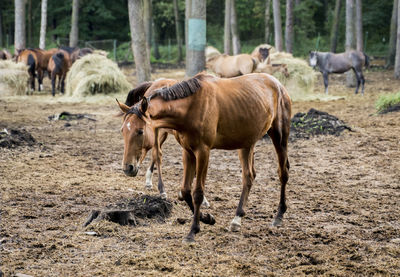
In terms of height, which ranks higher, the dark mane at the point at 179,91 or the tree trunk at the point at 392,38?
the tree trunk at the point at 392,38

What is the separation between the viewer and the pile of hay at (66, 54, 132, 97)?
17734 mm

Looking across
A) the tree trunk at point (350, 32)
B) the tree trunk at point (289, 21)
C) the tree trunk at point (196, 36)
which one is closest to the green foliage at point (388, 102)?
the tree trunk at point (196, 36)

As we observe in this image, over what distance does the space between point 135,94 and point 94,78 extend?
1187 centimetres

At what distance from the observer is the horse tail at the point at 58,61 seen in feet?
62.3

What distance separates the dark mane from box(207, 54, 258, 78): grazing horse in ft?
40.0

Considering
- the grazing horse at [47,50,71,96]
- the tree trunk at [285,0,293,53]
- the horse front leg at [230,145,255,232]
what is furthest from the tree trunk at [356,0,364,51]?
the horse front leg at [230,145,255,232]

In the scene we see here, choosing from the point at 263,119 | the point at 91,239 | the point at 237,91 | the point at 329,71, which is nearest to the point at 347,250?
the point at 263,119

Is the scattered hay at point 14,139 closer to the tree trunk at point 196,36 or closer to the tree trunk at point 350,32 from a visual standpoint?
the tree trunk at point 196,36

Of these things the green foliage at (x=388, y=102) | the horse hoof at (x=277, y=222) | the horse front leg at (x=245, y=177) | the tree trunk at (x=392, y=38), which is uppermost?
the tree trunk at (x=392, y=38)

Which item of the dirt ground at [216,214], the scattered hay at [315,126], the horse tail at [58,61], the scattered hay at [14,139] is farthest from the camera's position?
the horse tail at [58,61]

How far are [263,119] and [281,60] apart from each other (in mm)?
13092

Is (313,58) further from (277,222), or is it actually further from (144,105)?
(144,105)

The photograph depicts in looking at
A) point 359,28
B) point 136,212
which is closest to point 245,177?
point 136,212

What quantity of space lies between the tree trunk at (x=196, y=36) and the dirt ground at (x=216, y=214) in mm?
4550
